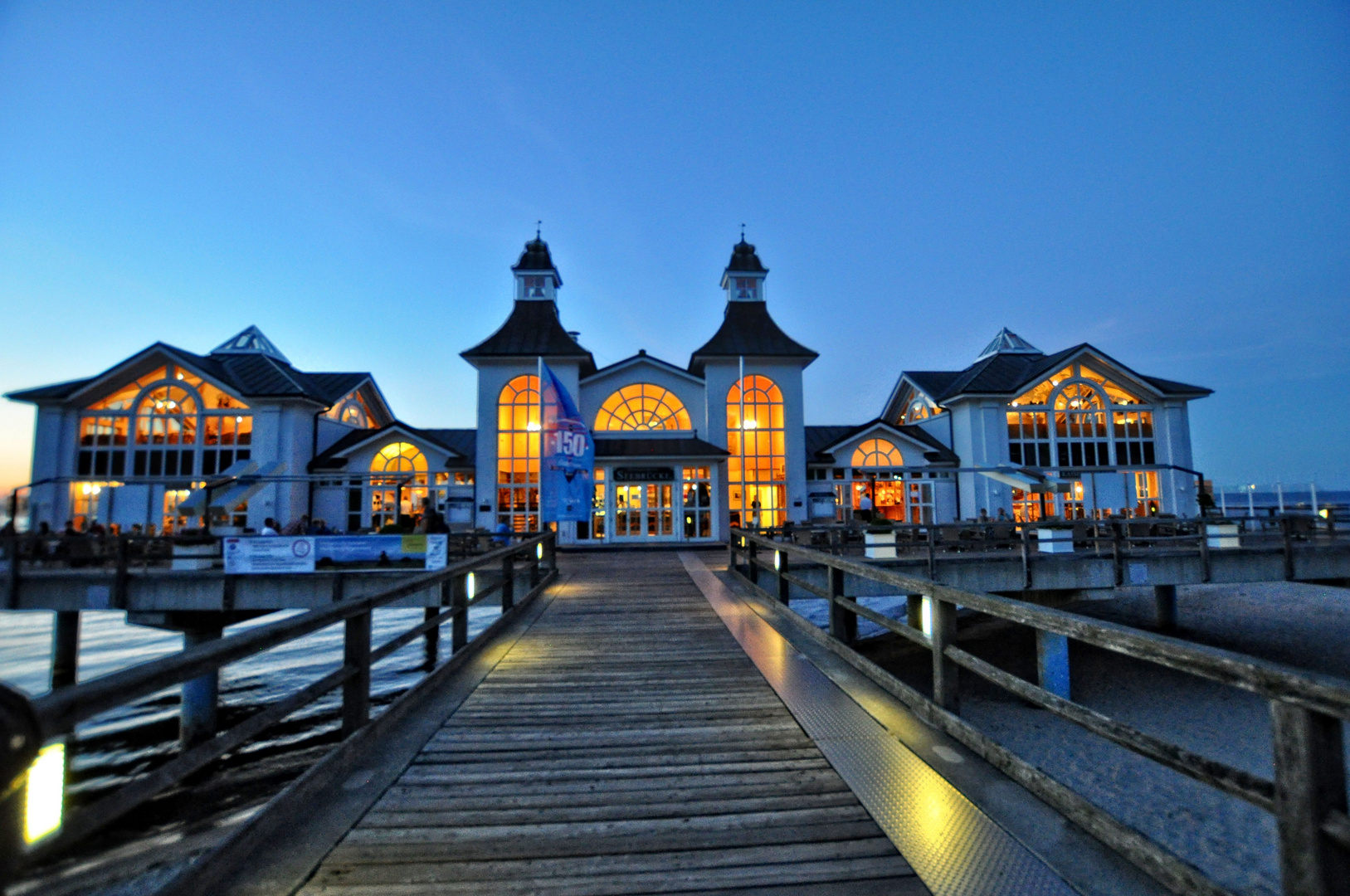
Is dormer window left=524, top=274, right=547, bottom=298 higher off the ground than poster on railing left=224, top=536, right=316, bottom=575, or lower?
higher

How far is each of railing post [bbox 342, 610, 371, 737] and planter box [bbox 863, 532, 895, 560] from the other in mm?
11736

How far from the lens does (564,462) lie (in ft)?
48.8

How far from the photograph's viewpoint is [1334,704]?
1.87 meters

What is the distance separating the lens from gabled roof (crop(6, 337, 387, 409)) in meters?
25.8

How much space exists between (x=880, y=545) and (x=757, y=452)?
1327cm

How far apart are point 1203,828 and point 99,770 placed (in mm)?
13505

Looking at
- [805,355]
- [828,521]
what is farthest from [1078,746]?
[805,355]

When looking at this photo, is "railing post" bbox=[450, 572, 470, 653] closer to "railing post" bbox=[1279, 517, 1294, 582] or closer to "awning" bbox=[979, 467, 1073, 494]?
"railing post" bbox=[1279, 517, 1294, 582]

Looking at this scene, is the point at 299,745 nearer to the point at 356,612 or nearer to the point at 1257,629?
the point at 356,612

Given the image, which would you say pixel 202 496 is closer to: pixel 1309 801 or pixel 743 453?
pixel 743 453

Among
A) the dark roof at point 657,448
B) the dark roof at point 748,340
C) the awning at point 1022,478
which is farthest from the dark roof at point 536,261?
the awning at point 1022,478

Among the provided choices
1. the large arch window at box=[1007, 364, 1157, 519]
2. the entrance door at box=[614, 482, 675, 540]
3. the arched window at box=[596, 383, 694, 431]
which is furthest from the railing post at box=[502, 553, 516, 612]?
the large arch window at box=[1007, 364, 1157, 519]

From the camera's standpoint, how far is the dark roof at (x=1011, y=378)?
1103 inches

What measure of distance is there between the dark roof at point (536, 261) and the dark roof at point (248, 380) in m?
9.77
